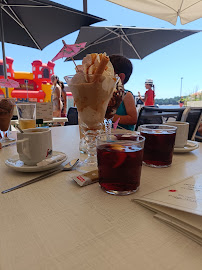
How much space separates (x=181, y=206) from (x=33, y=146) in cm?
39

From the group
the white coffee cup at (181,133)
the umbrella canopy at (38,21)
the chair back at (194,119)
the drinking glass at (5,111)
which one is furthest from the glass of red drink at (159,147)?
the umbrella canopy at (38,21)

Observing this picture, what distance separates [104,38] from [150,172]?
170 inches

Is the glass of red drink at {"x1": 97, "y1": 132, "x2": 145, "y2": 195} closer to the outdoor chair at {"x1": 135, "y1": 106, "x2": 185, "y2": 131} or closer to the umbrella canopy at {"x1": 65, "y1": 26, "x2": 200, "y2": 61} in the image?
the outdoor chair at {"x1": 135, "y1": 106, "x2": 185, "y2": 131}

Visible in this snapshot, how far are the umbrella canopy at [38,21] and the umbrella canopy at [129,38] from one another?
749 millimetres

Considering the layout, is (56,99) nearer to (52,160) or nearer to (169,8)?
(169,8)

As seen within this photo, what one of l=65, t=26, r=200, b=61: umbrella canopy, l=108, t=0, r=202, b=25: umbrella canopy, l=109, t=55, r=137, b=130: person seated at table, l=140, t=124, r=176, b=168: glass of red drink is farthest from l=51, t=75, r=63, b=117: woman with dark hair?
l=140, t=124, r=176, b=168: glass of red drink

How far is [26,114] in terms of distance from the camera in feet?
3.44

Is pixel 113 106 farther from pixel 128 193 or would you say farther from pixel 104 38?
pixel 104 38

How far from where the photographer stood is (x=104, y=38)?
428 cm

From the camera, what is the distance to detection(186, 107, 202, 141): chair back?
1.47 metres

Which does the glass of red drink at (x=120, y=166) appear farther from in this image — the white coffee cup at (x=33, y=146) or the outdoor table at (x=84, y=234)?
the white coffee cup at (x=33, y=146)

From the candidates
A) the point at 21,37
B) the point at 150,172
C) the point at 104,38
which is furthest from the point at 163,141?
the point at 104,38

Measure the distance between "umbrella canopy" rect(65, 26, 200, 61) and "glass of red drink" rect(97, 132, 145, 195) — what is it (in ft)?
12.6

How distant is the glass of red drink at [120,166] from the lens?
0.41 meters
